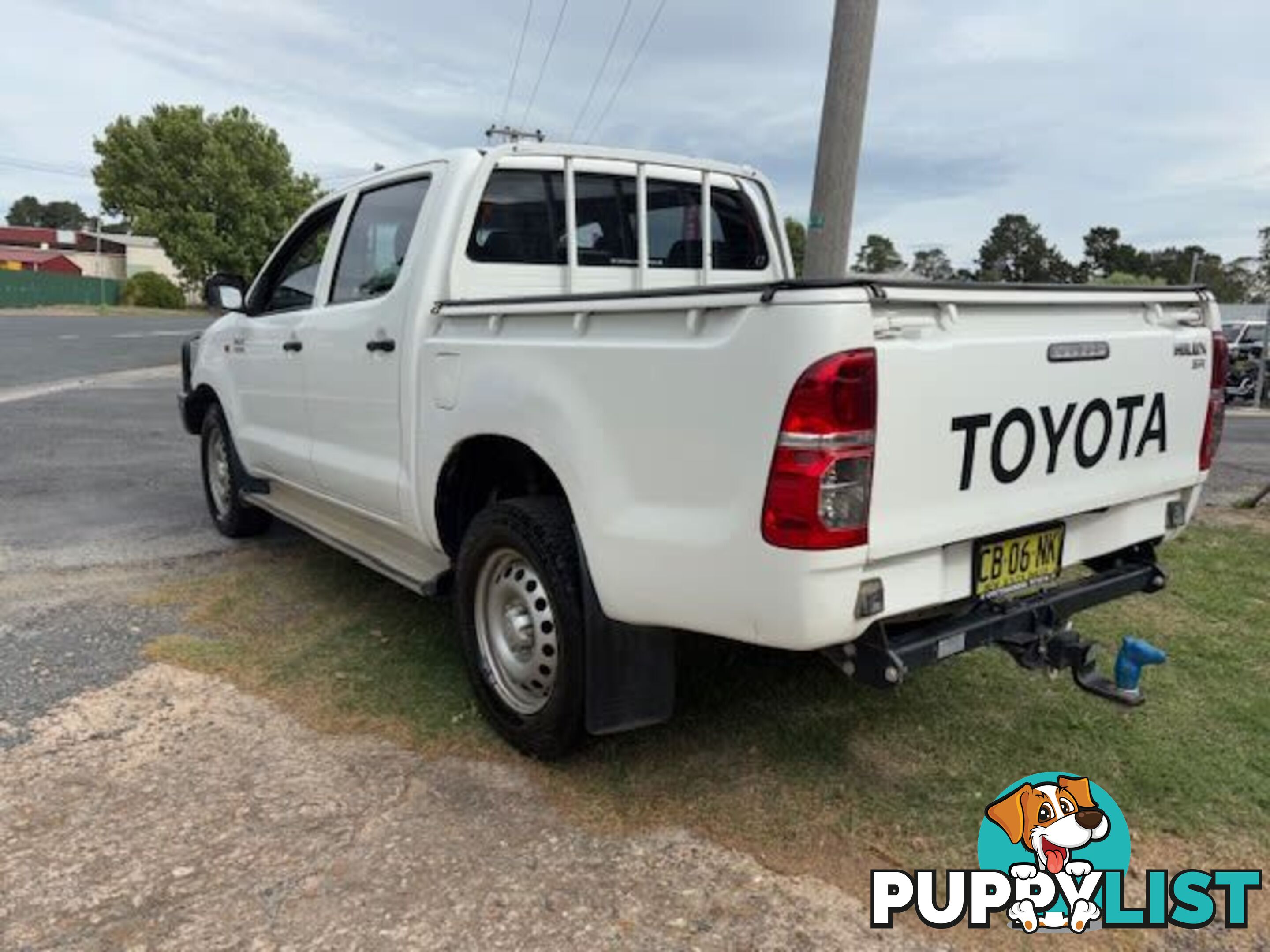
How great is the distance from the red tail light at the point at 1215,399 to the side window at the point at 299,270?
375cm

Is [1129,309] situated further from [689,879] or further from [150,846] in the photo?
[150,846]

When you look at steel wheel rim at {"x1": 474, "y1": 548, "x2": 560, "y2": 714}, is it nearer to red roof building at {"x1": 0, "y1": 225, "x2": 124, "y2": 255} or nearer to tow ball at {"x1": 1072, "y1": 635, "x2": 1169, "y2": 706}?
tow ball at {"x1": 1072, "y1": 635, "x2": 1169, "y2": 706}

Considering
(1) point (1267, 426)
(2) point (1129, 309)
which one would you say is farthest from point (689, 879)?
(1) point (1267, 426)

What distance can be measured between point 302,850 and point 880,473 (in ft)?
6.42

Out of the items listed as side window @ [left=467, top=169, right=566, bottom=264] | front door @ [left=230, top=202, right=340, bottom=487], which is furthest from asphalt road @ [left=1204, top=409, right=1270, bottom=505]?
front door @ [left=230, top=202, right=340, bottom=487]

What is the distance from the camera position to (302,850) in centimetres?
283

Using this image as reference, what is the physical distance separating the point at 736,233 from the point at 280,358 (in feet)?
7.67

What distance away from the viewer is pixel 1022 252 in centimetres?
6538

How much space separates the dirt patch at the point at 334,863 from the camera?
2.47 metres

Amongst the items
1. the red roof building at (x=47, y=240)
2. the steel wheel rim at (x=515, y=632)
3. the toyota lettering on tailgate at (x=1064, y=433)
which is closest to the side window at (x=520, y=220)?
the steel wheel rim at (x=515, y=632)

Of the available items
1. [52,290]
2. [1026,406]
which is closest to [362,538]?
[1026,406]

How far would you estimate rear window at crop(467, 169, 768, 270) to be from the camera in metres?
3.93

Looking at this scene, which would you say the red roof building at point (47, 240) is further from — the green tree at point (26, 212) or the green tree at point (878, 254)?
the green tree at point (878, 254)

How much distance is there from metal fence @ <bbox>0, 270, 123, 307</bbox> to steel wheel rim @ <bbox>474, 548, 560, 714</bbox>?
5757 centimetres
